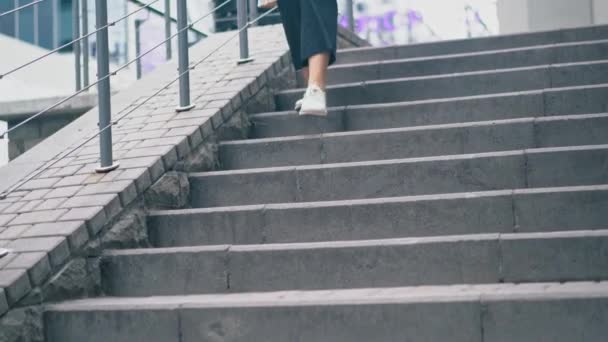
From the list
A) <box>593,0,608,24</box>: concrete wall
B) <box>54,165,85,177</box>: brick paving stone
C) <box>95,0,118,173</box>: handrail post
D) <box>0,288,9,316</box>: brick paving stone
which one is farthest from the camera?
<box>593,0,608,24</box>: concrete wall

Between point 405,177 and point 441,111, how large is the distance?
92 centimetres

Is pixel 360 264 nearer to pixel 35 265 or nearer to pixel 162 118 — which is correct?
pixel 35 265

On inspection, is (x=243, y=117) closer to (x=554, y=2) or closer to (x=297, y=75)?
(x=297, y=75)

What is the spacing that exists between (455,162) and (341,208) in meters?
0.64

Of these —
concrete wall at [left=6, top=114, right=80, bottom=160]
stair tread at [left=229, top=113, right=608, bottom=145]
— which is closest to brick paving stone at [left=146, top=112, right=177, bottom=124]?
stair tread at [left=229, top=113, right=608, bottom=145]

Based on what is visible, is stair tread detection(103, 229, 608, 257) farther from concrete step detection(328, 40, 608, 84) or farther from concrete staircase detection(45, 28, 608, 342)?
concrete step detection(328, 40, 608, 84)

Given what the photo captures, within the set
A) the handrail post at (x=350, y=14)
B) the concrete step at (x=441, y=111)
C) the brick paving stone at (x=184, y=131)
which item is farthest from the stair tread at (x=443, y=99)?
the handrail post at (x=350, y=14)

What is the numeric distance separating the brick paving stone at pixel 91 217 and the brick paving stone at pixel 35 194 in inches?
16.5

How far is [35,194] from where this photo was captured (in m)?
4.59

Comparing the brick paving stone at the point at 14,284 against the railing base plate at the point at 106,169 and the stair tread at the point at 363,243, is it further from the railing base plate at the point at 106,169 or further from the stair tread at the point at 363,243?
the railing base plate at the point at 106,169

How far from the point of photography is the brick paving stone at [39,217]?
4191mm

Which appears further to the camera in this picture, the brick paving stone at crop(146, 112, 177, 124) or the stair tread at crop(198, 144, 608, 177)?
the brick paving stone at crop(146, 112, 177, 124)

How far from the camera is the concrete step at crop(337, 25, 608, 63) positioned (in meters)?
6.52

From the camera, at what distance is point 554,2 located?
34.3 feet
